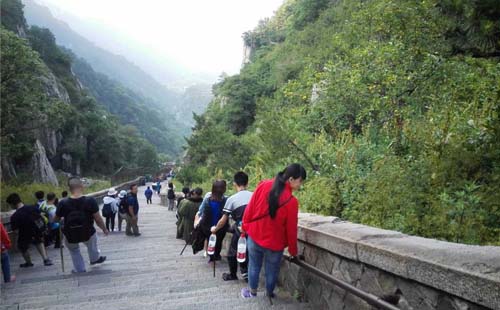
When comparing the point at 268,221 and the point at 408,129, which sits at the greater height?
the point at 408,129

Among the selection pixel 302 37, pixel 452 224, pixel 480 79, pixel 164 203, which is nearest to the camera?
pixel 452 224

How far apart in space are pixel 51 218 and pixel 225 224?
5.26 meters

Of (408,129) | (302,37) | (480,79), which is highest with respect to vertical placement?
(302,37)

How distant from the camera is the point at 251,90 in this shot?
118 ft

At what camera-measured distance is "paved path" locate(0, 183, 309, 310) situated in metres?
4.58

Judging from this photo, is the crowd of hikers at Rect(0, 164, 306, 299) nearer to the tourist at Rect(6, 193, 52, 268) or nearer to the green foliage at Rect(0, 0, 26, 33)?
the tourist at Rect(6, 193, 52, 268)

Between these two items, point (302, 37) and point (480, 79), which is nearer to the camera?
point (480, 79)

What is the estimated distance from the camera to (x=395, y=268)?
2.86m

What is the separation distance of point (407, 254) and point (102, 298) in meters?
3.90

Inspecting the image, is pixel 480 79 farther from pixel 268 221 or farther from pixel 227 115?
pixel 227 115

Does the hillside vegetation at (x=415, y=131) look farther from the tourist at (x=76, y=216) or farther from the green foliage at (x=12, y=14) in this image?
the green foliage at (x=12, y=14)

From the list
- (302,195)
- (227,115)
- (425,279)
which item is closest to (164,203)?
(227,115)

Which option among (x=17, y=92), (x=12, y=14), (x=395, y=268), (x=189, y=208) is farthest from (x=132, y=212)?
(x=12, y=14)

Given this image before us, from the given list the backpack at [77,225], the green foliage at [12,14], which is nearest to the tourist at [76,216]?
the backpack at [77,225]
